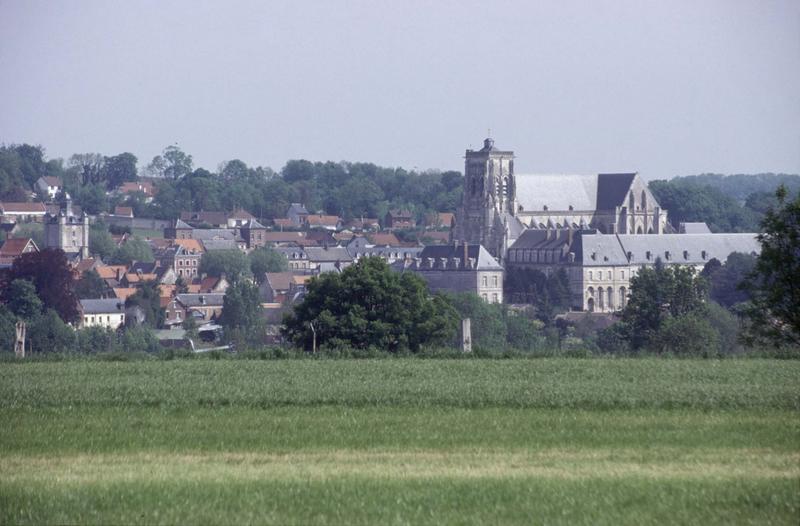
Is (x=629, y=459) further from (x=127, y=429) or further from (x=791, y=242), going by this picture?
(x=791, y=242)

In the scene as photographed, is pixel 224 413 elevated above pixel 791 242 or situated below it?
below

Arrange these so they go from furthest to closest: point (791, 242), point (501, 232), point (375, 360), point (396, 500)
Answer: point (501, 232) < point (375, 360) < point (791, 242) < point (396, 500)

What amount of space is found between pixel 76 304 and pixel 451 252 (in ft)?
146

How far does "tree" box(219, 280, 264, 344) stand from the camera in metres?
112

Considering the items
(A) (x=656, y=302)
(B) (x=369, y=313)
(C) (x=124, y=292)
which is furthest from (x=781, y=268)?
(C) (x=124, y=292)

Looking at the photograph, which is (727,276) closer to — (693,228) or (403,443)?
(693,228)

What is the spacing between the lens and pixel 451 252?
152750 millimetres

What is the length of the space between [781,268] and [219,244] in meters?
165

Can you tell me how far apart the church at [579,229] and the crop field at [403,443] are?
11558 centimetres

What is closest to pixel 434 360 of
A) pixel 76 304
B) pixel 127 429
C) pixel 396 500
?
pixel 127 429

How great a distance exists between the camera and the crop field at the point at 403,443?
1841 cm

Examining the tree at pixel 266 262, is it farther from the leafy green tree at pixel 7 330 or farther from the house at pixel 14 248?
the leafy green tree at pixel 7 330

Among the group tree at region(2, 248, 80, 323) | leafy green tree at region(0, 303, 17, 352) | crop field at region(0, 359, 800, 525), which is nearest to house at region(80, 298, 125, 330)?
tree at region(2, 248, 80, 323)

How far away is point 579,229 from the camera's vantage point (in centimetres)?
15675
